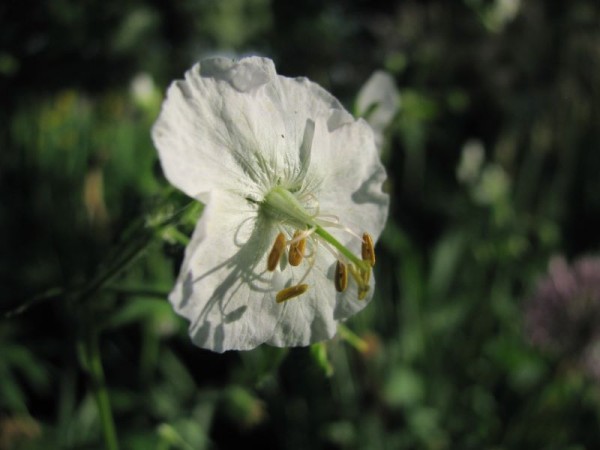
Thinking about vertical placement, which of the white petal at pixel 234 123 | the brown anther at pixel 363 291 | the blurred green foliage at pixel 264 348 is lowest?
the blurred green foliage at pixel 264 348

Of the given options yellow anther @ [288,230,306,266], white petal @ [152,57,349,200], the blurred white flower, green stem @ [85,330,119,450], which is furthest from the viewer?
the blurred white flower

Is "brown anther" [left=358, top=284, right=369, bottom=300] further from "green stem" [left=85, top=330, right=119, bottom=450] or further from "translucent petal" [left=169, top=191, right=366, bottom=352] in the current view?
"green stem" [left=85, top=330, right=119, bottom=450]

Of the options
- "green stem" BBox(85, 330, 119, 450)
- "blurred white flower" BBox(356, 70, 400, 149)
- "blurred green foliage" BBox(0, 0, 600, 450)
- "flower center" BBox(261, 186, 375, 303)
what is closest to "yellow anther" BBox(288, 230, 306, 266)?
"flower center" BBox(261, 186, 375, 303)

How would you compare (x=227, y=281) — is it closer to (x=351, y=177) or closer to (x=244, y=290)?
(x=244, y=290)

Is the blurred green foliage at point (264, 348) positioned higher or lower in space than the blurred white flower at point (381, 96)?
lower

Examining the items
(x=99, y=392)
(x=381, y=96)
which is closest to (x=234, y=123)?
(x=99, y=392)

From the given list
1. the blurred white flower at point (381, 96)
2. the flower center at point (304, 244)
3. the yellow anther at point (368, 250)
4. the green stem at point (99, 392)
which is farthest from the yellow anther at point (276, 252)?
the blurred white flower at point (381, 96)

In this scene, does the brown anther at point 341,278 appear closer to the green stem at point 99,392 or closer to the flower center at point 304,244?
the flower center at point 304,244

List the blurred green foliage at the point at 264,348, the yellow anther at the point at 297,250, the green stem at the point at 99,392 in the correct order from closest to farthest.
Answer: the yellow anther at the point at 297,250 < the green stem at the point at 99,392 < the blurred green foliage at the point at 264,348
